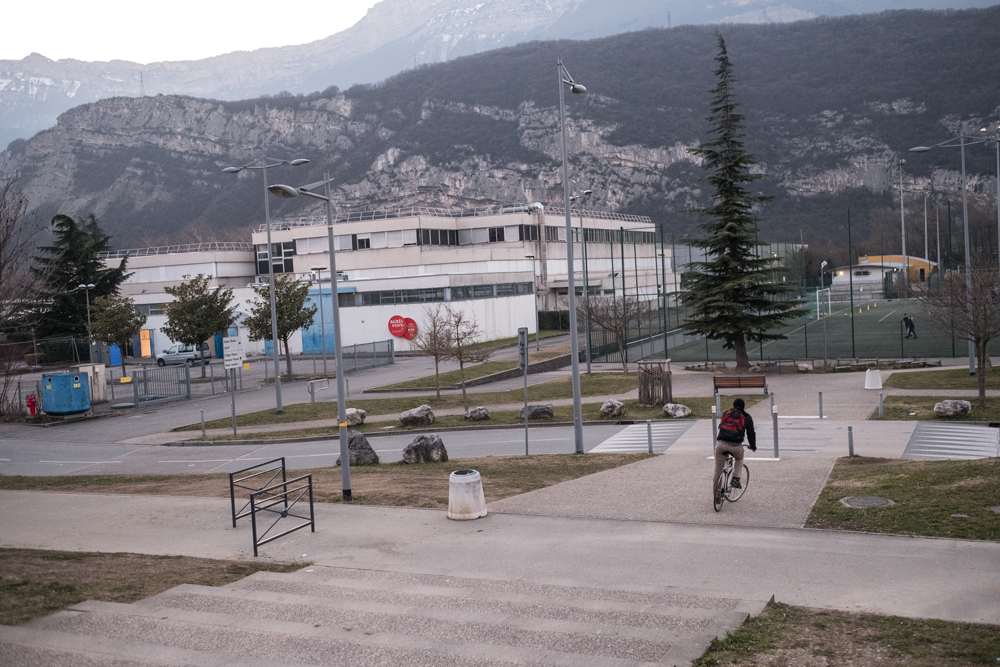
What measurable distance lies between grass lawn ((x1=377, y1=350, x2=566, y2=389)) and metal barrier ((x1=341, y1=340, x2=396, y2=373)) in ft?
25.9

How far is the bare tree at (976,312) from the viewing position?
22422 mm

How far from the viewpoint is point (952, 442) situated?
17.7m

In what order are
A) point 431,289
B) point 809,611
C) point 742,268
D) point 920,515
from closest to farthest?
point 809,611 < point 920,515 < point 742,268 < point 431,289

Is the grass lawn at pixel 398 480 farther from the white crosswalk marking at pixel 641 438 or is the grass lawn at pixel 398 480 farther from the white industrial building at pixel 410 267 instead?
the white industrial building at pixel 410 267

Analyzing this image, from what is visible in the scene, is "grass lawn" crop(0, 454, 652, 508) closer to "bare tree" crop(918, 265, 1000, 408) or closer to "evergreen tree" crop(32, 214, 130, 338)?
"bare tree" crop(918, 265, 1000, 408)

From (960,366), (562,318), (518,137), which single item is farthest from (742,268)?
(518,137)

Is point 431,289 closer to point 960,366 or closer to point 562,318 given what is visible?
point 562,318

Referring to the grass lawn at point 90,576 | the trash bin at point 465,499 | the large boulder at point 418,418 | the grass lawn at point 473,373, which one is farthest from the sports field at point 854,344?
the grass lawn at point 90,576

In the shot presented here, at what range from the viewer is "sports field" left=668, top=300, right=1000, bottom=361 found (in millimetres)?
37688

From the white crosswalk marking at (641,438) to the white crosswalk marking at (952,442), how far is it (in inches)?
213

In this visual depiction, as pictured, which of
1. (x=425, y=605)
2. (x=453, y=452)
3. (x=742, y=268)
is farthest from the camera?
(x=742, y=268)

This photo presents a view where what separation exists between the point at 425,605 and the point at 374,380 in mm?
32361

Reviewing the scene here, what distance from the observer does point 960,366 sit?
31938 millimetres

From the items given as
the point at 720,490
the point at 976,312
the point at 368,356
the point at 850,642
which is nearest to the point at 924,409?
the point at 976,312
